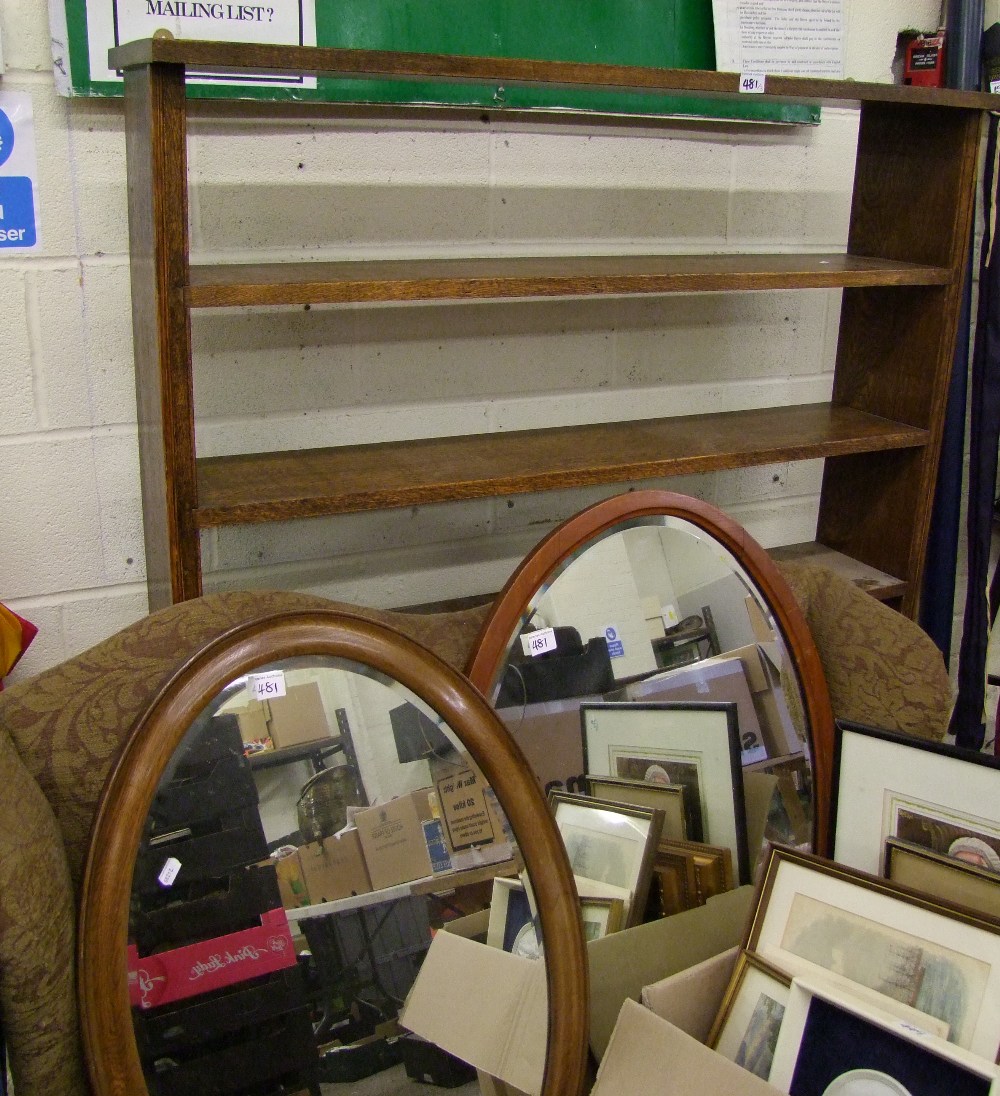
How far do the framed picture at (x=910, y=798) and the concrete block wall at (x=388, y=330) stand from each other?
67 cm

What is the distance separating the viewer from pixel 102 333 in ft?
4.85

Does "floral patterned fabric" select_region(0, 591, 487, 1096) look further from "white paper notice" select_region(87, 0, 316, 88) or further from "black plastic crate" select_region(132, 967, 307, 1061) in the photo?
"white paper notice" select_region(87, 0, 316, 88)

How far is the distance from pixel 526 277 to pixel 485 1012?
0.83m

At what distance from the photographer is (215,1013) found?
3.45 feet

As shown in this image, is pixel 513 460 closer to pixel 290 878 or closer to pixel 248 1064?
pixel 290 878

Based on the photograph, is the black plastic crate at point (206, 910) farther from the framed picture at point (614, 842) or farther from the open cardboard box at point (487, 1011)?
the framed picture at point (614, 842)

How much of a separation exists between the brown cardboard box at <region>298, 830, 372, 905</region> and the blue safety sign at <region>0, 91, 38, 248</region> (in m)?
0.86

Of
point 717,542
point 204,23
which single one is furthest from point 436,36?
point 717,542

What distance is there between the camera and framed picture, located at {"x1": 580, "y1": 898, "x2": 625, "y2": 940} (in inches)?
50.5

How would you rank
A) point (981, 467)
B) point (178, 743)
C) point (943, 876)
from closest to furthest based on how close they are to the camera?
point (178, 743) < point (943, 876) < point (981, 467)

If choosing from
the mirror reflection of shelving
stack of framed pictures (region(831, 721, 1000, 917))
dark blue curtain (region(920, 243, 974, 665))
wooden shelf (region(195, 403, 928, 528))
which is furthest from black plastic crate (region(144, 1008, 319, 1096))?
dark blue curtain (region(920, 243, 974, 665))

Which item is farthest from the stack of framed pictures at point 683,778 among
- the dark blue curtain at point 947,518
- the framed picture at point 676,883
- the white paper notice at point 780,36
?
the white paper notice at point 780,36

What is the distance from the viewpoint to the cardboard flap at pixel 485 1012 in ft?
3.69

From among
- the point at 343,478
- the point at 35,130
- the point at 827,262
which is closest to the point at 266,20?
the point at 35,130
